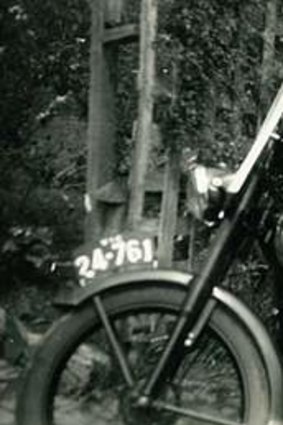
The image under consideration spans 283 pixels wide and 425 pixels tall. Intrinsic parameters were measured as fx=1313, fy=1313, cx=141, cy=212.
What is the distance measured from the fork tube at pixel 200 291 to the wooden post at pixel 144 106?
175 cm

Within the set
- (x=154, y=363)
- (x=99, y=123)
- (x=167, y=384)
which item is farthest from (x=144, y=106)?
(x=167, y=384)

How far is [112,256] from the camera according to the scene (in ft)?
13.9

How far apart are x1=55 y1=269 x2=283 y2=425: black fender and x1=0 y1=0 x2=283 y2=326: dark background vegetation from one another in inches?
67.5

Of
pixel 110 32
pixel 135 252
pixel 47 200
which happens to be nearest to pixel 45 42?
pixel 47 200

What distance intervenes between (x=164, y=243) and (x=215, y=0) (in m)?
1.04

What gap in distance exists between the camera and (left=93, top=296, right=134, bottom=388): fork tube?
3.80m

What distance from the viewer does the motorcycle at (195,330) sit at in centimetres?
374

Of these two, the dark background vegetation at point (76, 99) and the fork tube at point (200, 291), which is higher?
the dark background vegetation at point (76, 99)

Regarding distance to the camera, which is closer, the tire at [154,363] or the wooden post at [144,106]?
the tire at [154,363]

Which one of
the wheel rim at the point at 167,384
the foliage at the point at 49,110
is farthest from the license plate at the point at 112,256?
the foliage at the point at 49,110

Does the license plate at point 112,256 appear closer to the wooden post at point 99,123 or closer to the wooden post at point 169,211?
the wooden post at point 169,211

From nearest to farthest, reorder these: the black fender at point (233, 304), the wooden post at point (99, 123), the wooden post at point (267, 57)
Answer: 1. the black fender at point (233, 304)
2. the wooden post at point (267, 57)
3. the wooden post at point (99, 123)

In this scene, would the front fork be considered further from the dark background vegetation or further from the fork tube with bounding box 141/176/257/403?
the dark background vegetation

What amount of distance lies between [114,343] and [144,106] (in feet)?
5.97
